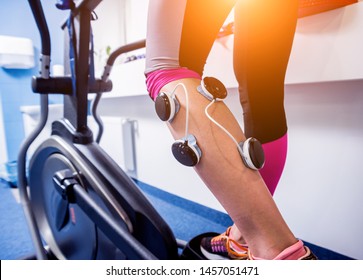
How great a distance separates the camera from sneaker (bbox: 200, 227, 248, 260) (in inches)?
22.3

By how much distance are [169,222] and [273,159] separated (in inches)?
33.2

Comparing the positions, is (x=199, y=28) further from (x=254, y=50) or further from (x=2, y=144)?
(x=2, y=144)

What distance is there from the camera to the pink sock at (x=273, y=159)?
55cm

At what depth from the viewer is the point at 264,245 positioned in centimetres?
37

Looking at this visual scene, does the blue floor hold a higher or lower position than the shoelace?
lower

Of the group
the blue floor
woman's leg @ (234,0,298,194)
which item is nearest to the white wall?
the blue floor

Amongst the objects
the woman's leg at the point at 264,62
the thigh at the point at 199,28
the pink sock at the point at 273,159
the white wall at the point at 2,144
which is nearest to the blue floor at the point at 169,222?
the white wall at the point at 2,144

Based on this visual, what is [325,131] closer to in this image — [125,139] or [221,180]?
[221,180]

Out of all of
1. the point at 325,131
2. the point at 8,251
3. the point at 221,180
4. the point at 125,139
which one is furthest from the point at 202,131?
the point at 125,139

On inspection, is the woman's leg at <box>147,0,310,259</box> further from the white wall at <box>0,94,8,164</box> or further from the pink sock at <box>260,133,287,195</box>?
the white wall at <box>0,94,8,164</box>

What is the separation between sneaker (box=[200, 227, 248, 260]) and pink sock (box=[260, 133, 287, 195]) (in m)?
0.17

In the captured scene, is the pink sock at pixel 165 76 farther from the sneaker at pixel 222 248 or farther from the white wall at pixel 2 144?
the white wall at pixel 2 144

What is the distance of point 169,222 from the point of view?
1.26m

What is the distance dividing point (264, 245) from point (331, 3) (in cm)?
67
